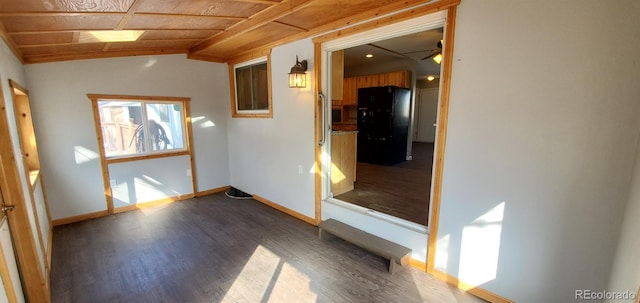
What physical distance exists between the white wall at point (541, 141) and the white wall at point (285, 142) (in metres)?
1.72

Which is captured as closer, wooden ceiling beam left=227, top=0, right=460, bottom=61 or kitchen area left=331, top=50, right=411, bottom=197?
wooden ceiling beam left=227, top=0, right=460, bottom=61

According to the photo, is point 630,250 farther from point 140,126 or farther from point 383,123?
point 140,126

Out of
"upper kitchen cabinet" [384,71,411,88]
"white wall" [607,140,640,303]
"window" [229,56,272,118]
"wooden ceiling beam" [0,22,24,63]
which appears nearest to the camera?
"white wall" [607,140,640,303]

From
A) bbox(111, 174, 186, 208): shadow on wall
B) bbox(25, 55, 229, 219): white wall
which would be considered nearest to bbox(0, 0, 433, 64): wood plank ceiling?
bbox(25, 55, 229, 219): white wall

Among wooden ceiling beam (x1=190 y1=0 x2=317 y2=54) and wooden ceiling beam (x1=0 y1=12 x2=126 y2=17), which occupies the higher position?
wooden ceiling beam (x1=190 y1=0 x2=317 y2=54)

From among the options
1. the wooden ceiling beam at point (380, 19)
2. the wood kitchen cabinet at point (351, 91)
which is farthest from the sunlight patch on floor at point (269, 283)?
the wood kitchen cabinet at point (351, 91)

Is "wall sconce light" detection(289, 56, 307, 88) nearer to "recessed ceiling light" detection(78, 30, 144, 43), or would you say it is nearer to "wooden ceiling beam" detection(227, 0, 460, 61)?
"wooden ceiling beam" detection(227, 0, 460, 61)

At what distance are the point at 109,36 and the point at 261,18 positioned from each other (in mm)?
1610

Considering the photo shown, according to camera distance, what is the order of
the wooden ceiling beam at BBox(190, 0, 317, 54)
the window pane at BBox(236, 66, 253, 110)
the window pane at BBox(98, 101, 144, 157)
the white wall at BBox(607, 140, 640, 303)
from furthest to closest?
the window pane at BBox(236, 66, 253, 110) < the window pane at BBox(98, 101, 144, 157) < the wooden ceiling beam at BBox(190, 0, 317, 54) < the white wall at BBox(607, 140, 640, 303)

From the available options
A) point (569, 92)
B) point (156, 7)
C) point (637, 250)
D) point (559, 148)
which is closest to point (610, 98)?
point (569, 92)

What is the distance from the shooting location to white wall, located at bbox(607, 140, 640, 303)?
120cm

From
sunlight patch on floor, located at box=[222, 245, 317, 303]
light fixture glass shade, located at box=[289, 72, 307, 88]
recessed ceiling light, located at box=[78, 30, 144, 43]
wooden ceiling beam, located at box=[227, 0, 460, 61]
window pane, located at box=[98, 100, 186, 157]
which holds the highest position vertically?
wooden ceiling beam, located at box=[227, 0, 460, 61]

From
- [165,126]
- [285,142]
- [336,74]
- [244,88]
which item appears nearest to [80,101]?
[165,126]

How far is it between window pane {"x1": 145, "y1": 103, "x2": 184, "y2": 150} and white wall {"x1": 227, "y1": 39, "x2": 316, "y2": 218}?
3.24 feet
